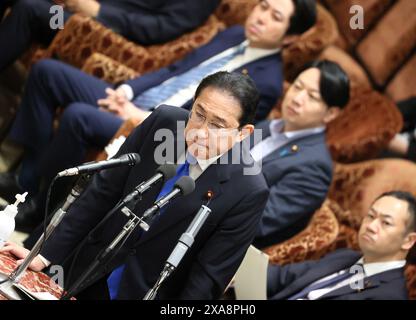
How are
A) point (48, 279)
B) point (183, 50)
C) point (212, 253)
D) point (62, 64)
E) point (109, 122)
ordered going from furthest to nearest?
1. point (183, 50)
2. point (62, 64)
3. point (109, 122)
4. point (212, 253)
5. point (48, 279)

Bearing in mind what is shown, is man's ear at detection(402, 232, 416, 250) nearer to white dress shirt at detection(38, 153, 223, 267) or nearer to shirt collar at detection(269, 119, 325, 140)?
shirt collar at detection(269, 119, 325, 140)

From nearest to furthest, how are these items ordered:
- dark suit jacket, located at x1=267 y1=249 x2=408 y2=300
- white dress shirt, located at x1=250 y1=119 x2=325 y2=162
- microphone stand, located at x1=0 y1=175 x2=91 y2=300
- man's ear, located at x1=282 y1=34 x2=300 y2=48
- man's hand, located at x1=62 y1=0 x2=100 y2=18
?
microphone stand, located at x1=0 y1=175 x2=91 y2=300
dark suit jacket, located at x1=267 y1=249 x2=408 y2=300
white dress shirt, located at x1=250 y1=119 x2=325 y2=162
man's ear, located at x1=282 y1=34 x2=300 y2=48
man's hand, located at x1=62 y1=0 x2=100 y2=18

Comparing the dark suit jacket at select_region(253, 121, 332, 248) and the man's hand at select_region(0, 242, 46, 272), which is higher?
the man's hand at select_region(0, 242, 46, 272)

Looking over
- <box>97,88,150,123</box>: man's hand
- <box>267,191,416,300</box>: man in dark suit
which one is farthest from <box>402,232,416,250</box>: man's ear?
<box>97,88,150,123</box>: man's hand

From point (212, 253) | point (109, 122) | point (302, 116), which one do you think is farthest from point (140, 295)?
point (302, 116)

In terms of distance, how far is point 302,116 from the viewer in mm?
3574

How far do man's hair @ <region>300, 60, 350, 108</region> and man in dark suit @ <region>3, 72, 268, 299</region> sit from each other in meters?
1.14

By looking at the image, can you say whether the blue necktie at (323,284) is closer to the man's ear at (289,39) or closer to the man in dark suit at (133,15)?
the man's ear at (289,39)

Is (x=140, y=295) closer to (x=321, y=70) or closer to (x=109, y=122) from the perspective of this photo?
(x=109, y=122)

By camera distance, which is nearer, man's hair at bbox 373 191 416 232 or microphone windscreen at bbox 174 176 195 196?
microphone windscreen at bbox 174 176 195 196

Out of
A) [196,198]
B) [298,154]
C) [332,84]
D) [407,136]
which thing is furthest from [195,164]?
[407,136]

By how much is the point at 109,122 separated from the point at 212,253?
3.56ft

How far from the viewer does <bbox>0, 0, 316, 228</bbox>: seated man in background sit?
3373mm

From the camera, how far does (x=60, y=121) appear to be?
11.2ft
